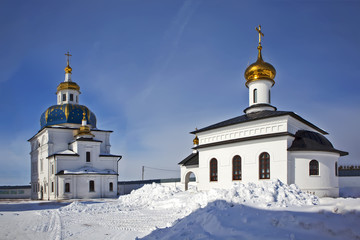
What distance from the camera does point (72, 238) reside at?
29.3ft

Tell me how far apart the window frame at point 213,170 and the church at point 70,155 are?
13.6 metres

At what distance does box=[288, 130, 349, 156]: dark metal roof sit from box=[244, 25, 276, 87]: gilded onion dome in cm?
476

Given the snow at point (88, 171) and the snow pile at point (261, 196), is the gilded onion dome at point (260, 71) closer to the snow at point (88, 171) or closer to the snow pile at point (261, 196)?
the snow pile at point (261, 196)

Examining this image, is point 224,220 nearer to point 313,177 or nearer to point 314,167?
point 313,177

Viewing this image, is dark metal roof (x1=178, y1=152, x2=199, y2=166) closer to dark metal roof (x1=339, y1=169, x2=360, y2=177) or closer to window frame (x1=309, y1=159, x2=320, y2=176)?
window frame (x1=309, y1=159, x2=320, y2=176)

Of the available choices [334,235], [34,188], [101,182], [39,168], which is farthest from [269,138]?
[34,188]

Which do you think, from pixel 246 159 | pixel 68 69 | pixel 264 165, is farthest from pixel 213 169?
pixel 68 69

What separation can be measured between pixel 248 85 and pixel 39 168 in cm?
2413

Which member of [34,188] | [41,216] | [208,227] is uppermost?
[208,227]

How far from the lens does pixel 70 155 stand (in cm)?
2752

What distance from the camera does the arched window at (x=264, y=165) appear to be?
15.3 m

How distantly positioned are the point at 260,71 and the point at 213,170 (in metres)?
7.22

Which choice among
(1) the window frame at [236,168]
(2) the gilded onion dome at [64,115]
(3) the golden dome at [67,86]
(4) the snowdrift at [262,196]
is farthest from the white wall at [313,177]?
(3) the golden dome at [67,86]

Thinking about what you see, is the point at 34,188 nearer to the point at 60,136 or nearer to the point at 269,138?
the point at 60,136
